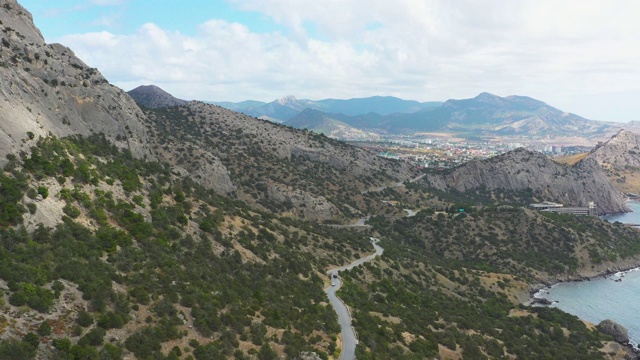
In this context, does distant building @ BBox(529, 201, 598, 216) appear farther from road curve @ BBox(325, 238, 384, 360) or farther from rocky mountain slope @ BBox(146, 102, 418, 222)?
road curve @ BBox(325, 238, 384, 360)

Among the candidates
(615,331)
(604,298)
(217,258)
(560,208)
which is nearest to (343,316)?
(217,258)

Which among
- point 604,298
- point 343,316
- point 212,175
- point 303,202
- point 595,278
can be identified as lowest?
point 604,298

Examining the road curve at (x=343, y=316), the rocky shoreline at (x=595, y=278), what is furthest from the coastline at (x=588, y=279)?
the road curve at (x=343, y=316)

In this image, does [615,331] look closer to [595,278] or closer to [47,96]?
[595,278]

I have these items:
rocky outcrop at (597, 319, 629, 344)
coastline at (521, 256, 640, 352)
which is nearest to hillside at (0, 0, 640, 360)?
coastline at (521, 256, 640, 352)

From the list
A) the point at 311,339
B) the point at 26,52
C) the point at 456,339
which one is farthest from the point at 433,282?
the point at 26,52

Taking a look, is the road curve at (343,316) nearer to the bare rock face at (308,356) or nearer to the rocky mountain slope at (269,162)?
the bare rock face at (308,356)

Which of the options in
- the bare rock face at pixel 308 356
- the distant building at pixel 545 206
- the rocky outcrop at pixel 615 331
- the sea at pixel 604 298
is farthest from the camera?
the distant building at pixel 545 206
